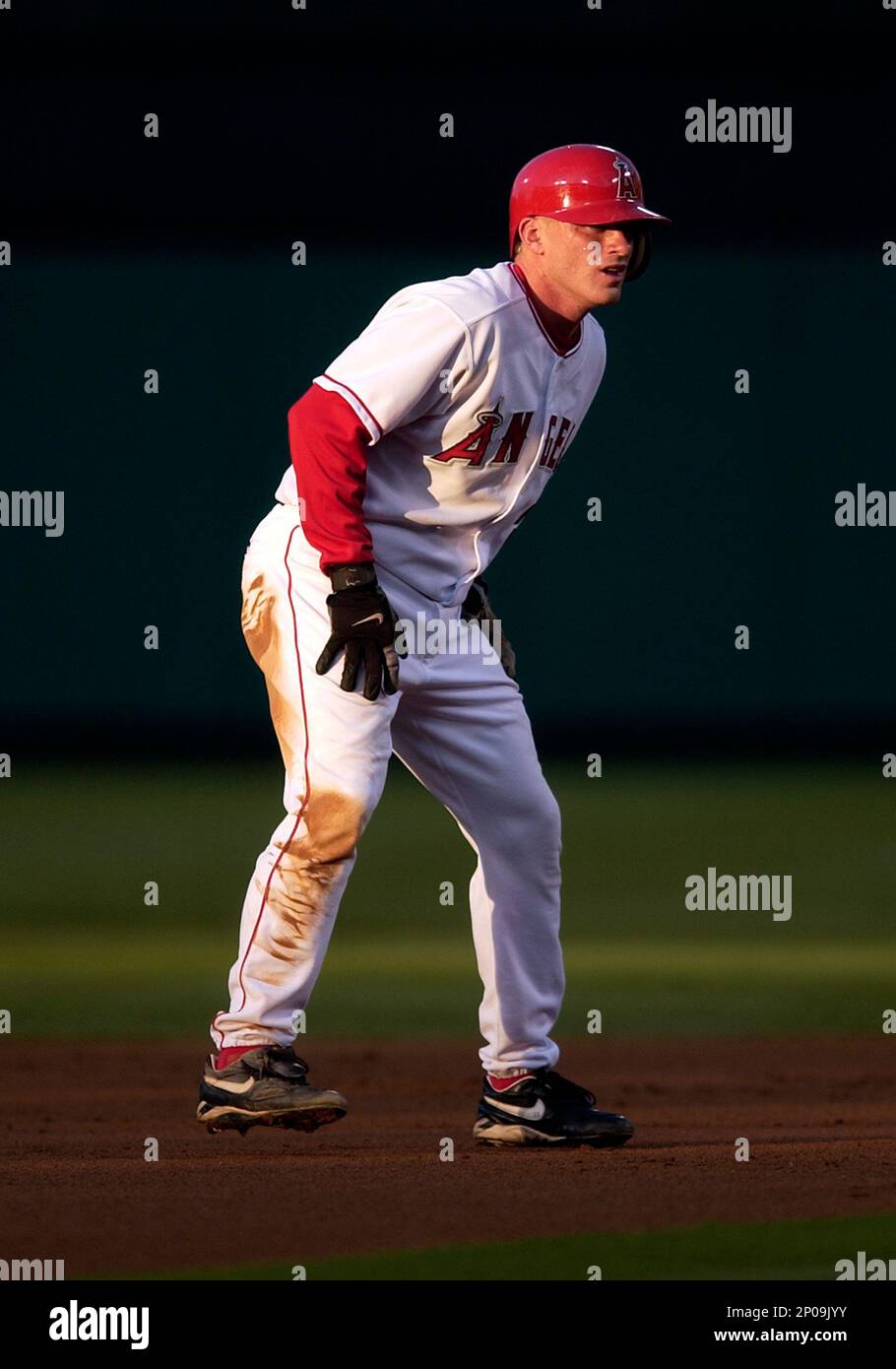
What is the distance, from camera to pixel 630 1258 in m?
3.22

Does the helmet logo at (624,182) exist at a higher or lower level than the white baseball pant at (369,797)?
higher

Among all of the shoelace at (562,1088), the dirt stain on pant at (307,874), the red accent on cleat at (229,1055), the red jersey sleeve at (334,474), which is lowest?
the shoelace at (562,1088)

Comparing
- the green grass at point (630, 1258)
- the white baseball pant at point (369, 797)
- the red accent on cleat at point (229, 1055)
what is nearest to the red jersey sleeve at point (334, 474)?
the white baseball pant at point (369, 797)

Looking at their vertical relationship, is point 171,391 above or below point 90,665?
above

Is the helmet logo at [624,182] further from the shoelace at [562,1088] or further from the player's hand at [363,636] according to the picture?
the shoelace at [562,1088]

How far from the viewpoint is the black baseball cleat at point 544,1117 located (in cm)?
398

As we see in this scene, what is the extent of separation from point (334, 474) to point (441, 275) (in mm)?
8969

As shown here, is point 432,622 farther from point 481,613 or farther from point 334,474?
point 334,474

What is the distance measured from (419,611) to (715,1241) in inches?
51.7

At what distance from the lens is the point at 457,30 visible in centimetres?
1263

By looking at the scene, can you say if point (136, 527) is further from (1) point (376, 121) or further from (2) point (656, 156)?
(2) point (656, 156)

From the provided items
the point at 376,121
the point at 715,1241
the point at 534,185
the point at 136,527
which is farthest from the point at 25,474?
the point at 715,1241

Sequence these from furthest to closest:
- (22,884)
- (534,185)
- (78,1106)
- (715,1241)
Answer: (22,884), (78,1106), (534,185), (715,1241)

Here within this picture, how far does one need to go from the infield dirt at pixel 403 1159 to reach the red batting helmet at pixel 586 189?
1734mm
